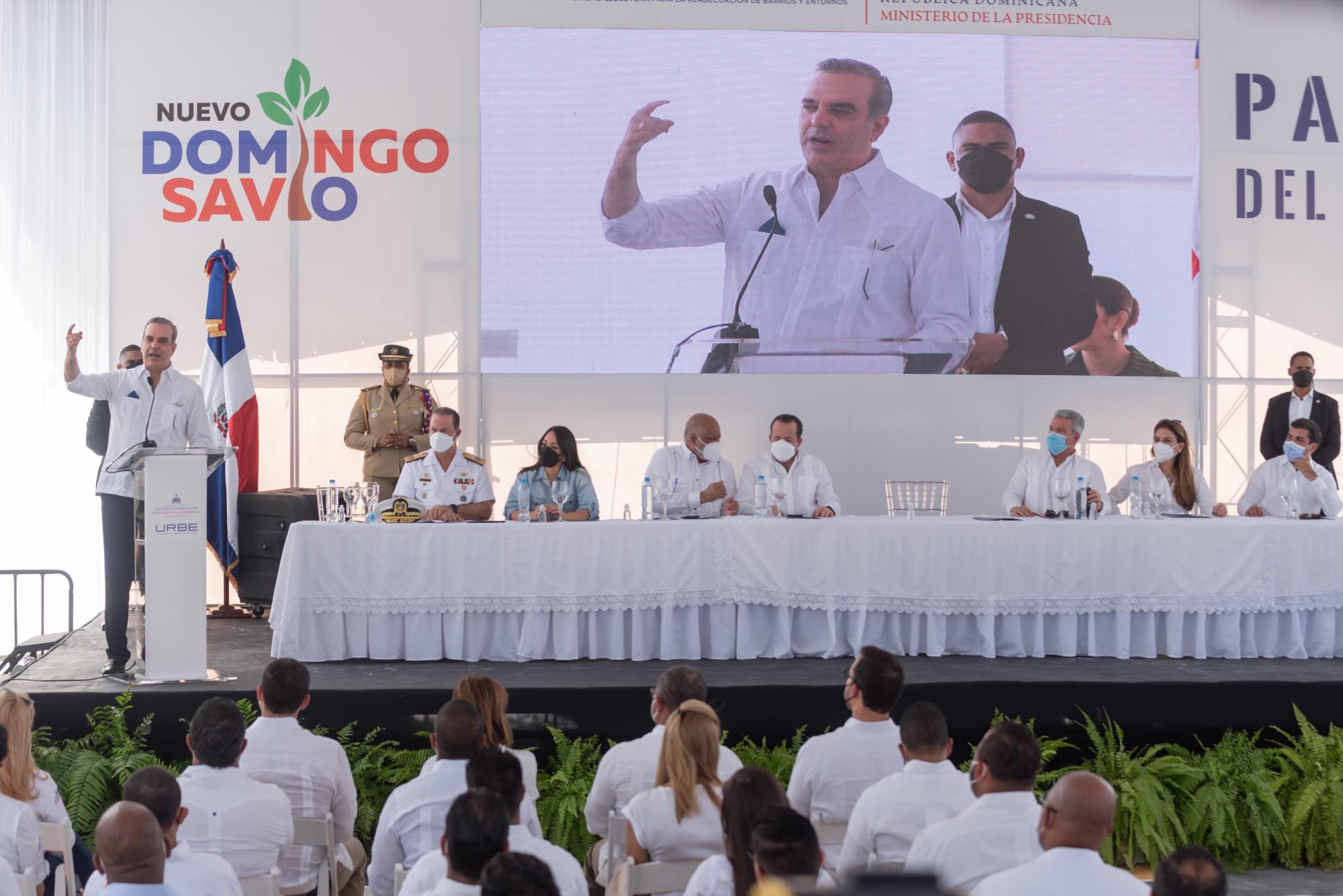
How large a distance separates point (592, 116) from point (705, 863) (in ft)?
20.4

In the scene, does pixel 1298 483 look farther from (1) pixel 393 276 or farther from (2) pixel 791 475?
(1) pixel 393 276

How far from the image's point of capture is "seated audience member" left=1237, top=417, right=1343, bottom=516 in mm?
5879

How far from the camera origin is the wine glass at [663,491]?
5652 millimetres

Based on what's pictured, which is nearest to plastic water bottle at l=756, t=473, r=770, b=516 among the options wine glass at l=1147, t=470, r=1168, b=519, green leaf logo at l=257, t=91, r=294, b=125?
wine glass at l=1147, t=470, r=1168, b=519

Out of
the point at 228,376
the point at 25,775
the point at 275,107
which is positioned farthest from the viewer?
the point at 275,107

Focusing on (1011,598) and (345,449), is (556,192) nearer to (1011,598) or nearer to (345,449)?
(345,449)

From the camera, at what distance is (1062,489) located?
5.72m

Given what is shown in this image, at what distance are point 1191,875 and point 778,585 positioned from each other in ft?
11.4

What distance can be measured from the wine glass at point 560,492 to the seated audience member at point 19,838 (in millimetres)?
3064

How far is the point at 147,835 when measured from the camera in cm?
211

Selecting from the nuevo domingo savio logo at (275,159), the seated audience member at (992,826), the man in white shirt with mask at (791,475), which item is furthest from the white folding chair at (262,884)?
the nuevo domingo savio logo at (275,159)

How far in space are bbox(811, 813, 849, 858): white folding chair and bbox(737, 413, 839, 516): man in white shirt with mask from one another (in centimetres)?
279

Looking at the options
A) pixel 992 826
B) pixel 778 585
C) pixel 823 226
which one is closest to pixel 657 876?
pixel 992 826

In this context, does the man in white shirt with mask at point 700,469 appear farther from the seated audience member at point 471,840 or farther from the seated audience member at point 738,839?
the seated audience member at point 471,840
